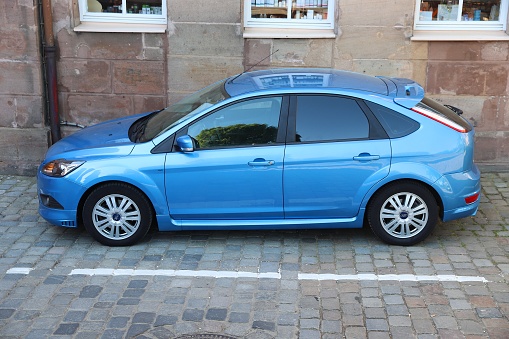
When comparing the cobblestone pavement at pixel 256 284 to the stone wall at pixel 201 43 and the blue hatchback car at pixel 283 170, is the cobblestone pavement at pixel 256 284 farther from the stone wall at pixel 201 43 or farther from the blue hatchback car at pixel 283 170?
the stone wall at pixel 201 43

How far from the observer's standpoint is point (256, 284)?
5.94m

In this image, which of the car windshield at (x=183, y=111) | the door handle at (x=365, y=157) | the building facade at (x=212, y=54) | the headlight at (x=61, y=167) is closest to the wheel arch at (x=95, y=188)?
the headlight at (x=61, y=167)

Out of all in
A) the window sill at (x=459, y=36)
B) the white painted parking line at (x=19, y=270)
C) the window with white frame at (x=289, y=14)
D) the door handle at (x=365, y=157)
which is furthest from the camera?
the window with white frame at (x=289, y=14)

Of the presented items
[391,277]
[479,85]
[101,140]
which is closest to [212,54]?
[101,140]

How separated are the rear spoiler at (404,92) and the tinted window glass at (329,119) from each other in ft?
1.40

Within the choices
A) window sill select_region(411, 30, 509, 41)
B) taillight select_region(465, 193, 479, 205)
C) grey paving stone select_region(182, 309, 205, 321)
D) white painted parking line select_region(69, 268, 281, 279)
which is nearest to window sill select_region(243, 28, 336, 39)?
window sill select_region(411, 30, 509, 41)

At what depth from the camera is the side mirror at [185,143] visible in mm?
6406

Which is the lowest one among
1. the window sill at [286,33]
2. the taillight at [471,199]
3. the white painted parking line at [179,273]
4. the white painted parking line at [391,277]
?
the white painted parking line at [179,273]

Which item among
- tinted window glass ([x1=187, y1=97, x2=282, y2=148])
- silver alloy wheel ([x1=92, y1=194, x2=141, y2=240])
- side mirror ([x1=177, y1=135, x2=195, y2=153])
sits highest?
tinted window glass ([x1=187, y1=97, x2=282, y2=148])

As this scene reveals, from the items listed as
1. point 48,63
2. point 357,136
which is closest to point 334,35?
point 357,136

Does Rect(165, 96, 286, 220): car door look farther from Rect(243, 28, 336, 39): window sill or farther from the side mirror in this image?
Rect(243, 28, 336, 39): window sill

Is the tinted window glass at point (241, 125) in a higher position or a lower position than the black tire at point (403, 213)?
higher

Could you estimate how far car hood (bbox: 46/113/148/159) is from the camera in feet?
21.9

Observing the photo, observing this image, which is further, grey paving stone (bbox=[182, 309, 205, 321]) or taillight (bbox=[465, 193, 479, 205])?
taillight (bbox=[465, 193, 479, 205])
